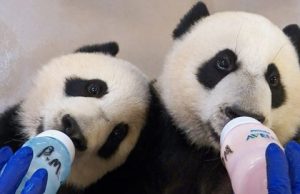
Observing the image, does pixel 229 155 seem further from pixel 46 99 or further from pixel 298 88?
pixel 46 99

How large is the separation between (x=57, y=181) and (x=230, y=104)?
16.8 inches

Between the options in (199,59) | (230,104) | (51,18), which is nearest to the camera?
(230,104)

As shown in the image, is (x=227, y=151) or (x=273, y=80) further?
(x=273, y=80)

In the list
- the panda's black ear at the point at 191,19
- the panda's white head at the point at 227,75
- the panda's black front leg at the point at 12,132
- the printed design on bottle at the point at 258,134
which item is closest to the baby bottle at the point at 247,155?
the printed design on bottle at the point at 258,134

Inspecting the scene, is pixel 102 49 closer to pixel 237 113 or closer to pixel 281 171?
A: pixel 237 113

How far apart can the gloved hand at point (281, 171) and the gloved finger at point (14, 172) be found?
46 centimetres

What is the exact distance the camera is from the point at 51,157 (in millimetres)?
1028

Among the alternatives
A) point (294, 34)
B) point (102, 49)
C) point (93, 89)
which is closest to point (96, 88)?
point (93, 89)

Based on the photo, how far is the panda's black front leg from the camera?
145 centimetres

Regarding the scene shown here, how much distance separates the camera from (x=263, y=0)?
6.72ft

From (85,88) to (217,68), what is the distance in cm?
35

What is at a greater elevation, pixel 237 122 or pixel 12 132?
pixel 237 122

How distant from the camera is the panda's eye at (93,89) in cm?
139

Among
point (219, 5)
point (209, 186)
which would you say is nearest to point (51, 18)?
point (219, 5)
